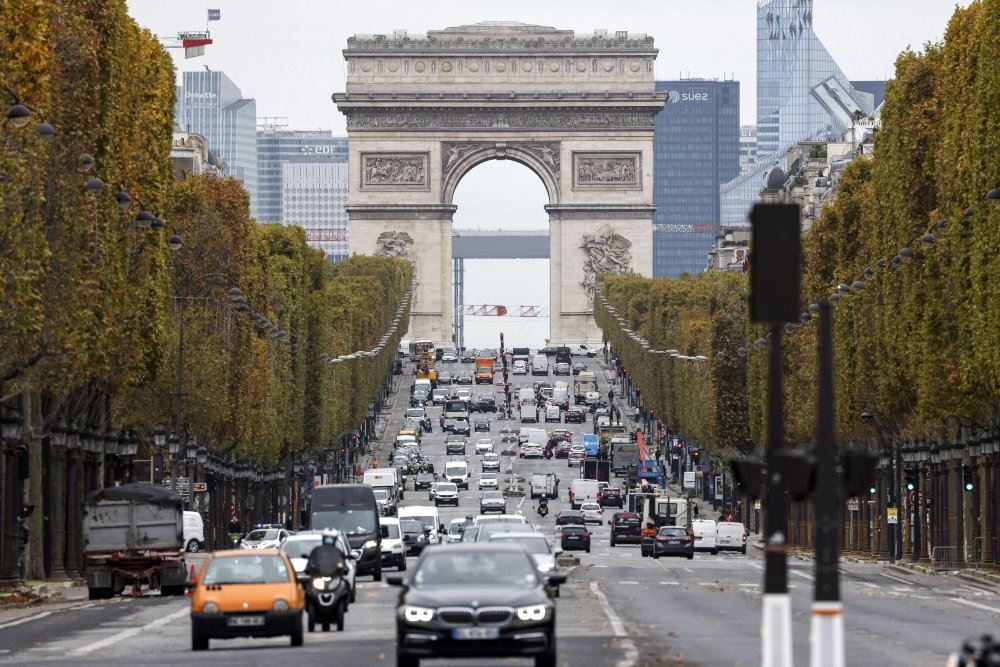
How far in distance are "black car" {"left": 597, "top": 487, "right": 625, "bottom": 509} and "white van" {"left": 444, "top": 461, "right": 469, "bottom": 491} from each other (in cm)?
844

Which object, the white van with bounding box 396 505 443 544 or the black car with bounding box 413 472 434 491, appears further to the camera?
the black car with bounding box 413 472 434 491

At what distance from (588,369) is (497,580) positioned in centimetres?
16944

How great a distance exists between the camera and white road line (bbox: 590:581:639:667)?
28.4 metres

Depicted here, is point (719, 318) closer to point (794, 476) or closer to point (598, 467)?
point (598, 467)

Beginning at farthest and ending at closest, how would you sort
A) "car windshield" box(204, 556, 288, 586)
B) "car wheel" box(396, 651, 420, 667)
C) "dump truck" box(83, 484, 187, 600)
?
1. "dump truck" box(83, 484, 187, 600)
2. "car windshield" box(204, 556, 288, 586)
3. "car wheel" box(396, 651, 420, 667)

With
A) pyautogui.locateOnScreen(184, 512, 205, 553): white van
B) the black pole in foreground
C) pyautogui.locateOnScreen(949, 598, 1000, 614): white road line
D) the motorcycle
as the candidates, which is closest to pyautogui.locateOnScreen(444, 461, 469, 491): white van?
pyautogui.locateOnScreen(184, 512, 205, 553): white van

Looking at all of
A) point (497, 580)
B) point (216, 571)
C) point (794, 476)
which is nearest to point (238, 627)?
point (216, 571)

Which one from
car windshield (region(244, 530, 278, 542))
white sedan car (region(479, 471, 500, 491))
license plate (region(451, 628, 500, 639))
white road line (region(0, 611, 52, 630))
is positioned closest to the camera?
license plate (region(451, 628, 500, 639))

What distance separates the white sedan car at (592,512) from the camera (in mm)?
120312

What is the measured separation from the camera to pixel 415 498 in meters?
132

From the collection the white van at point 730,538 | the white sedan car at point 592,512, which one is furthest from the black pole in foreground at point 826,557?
the white sedan car at point 592,512

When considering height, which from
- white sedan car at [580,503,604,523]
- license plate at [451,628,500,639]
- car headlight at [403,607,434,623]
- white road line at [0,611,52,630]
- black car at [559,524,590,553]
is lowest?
white sedan car at [580,503,604,523]

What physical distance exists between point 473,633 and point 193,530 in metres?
63.4

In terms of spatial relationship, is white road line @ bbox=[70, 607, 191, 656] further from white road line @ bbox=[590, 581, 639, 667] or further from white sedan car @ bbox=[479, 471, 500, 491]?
white sedan car @ bbox=[479, 471, 500, 491]
